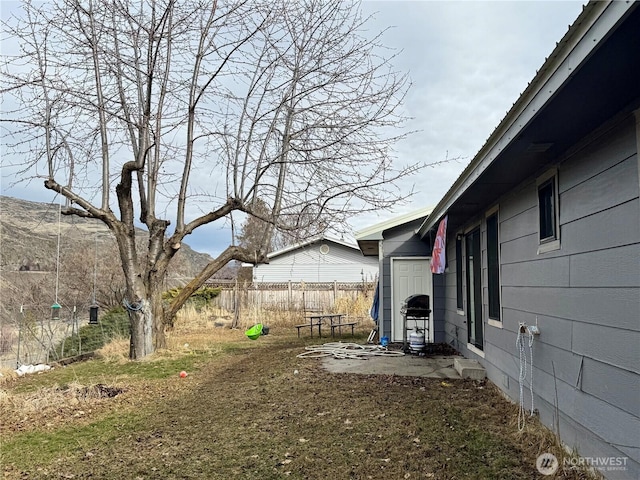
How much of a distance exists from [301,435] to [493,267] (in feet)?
10.7

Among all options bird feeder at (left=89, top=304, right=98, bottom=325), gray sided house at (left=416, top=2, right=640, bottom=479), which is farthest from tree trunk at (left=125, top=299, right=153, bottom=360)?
gray sided house at (left=416, top=2, right=640, bottom=479)

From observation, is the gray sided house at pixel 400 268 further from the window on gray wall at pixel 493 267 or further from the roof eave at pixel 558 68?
the roof eave at pixel 558 68

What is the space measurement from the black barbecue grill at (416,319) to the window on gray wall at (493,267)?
256 cm

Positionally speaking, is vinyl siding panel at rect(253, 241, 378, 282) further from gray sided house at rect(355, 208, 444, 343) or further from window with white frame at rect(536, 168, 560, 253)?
window with white frame at rect(536, 168, 560, 253)

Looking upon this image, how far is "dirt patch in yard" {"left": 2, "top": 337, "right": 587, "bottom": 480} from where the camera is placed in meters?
3.54

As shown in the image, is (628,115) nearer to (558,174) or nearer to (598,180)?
(598,180)

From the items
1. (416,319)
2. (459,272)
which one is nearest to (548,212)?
(459,272)

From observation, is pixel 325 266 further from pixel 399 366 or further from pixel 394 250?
pixel 399 366

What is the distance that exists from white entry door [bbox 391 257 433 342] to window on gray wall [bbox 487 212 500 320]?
13.3 ft

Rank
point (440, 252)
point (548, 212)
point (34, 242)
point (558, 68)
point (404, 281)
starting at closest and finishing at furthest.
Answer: point (558, 68)
point (548, 212)
point (440, 252)
point (404, 281)
point (34, 242)

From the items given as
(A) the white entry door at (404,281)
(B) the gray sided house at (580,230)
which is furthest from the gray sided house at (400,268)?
(B) the gray sided house at (580,230)

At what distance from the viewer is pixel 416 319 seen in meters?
9.53

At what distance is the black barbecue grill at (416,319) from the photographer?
8.52m

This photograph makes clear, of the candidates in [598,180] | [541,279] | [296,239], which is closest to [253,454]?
[541,279]
